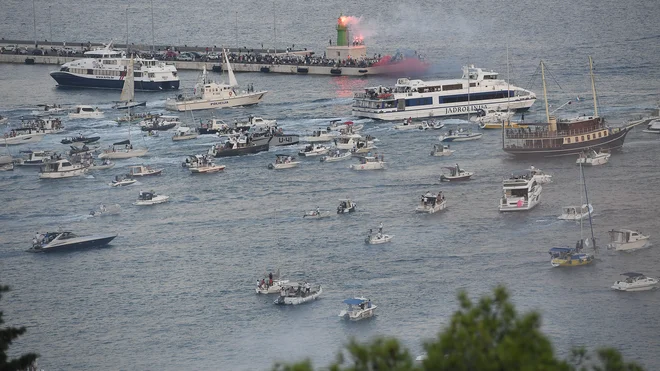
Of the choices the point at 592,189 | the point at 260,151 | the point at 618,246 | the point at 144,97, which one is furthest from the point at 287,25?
the point at 618,246

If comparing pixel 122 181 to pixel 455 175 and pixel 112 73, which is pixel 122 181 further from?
pixel 112 73

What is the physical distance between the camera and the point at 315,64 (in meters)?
104

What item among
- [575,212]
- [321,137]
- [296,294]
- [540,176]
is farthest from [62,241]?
[321,137]

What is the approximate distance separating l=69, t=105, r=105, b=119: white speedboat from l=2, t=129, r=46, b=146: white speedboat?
6.65 m

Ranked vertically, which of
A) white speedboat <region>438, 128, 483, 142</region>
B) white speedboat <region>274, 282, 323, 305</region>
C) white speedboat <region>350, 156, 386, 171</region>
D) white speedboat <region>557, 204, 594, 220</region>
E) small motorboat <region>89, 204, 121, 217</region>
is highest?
white speedboat <region>438, 128, 483, 142</region>

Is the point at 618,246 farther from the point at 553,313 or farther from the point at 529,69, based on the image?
the point at 529,69

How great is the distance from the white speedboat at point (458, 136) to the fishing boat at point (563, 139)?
452cm

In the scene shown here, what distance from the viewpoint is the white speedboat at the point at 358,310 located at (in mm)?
42531

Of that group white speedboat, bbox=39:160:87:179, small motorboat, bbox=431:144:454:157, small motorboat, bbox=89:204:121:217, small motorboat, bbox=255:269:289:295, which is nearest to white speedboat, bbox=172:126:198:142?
white speedboat, bbox=39:160:87:179

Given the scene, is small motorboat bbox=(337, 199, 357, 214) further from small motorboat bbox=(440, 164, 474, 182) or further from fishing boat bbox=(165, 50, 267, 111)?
fishing boat bbox=(165, 50, 267, 111)

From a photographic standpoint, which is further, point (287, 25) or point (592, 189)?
point (287, 25)

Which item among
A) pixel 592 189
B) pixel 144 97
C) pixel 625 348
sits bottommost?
pixel 625 348

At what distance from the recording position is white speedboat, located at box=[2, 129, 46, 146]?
76625 mm

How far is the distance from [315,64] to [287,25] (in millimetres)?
48181
